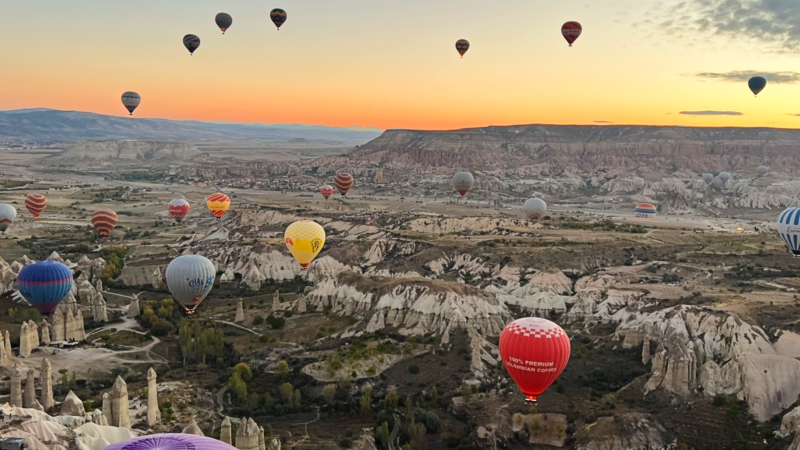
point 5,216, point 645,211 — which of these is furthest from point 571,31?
point 5,216

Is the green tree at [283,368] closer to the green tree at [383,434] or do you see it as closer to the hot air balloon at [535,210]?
the green tree at [383,434]

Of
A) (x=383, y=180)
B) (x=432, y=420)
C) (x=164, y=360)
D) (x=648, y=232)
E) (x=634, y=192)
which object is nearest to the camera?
(x=432, y=420)

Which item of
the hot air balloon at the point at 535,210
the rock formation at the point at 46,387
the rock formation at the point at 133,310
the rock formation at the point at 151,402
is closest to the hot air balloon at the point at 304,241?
the rock formation at the point at 133,310

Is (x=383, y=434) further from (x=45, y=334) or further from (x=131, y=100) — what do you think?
(x=131, y=100)

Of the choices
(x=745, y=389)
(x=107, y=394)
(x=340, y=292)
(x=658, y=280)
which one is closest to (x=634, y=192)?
(x=658, y=280)

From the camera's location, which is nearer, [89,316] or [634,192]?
[89,316]

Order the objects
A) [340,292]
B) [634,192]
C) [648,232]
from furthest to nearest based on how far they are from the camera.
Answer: [634,192], [648,232], [340,292]

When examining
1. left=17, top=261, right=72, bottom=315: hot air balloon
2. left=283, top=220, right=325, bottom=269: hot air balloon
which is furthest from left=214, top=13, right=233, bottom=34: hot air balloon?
left=17, top=261, right=72, bottom=315: hot air balloon

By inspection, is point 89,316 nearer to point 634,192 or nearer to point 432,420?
point 432,420

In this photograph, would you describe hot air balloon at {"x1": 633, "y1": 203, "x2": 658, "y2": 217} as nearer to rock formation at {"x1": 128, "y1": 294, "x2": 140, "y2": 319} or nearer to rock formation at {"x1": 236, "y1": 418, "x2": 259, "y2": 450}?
rock formation at {"x1": 128, "y1": 294, "x2": 140, "y2": 319}
